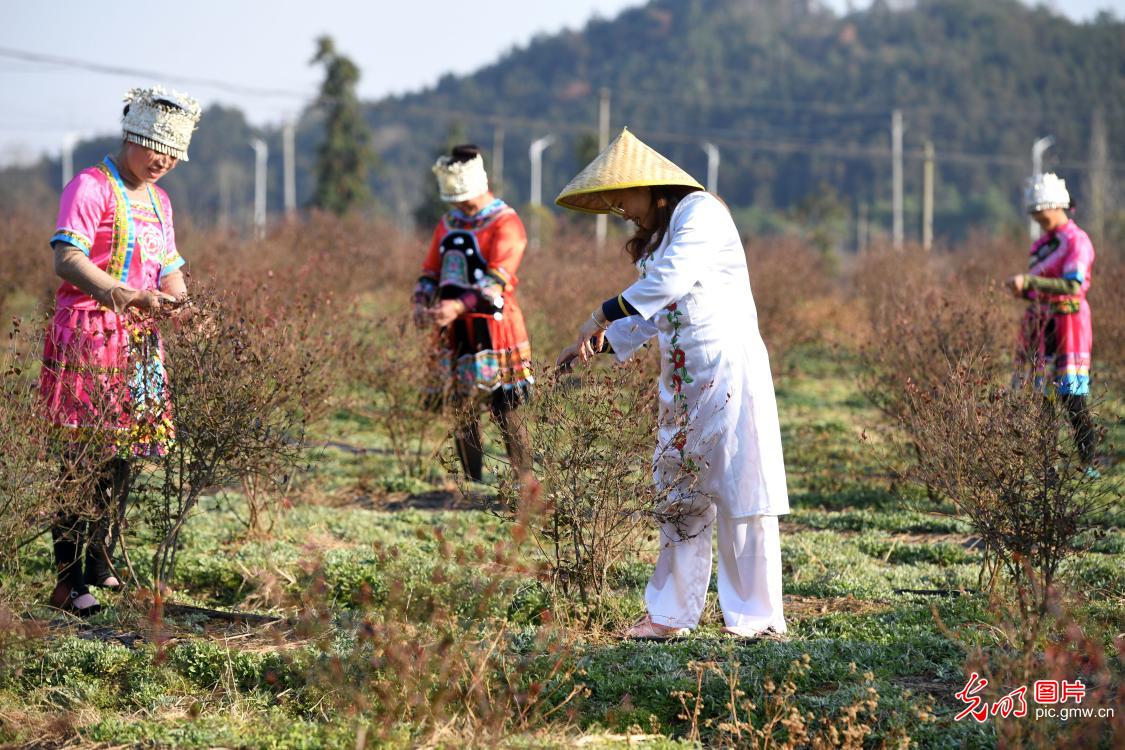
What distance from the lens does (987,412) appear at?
405 cm

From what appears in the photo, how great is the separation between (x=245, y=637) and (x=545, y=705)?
3.86 feet

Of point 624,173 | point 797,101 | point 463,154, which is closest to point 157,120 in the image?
point 624,173

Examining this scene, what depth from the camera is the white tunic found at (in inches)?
149

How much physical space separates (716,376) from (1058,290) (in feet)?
11.4

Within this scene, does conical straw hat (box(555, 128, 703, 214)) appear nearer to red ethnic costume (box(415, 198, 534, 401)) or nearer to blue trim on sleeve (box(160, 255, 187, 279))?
blue trim on sleeve (box(160, 255, 187, 279))

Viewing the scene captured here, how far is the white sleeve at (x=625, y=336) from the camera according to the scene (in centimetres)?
378

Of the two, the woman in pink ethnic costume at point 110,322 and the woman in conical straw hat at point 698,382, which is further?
the woman in pink ethnic costume at point 110,322

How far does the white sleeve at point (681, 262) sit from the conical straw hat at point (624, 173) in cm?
13

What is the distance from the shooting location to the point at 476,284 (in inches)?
237

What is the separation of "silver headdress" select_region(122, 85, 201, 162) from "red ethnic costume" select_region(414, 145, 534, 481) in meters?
1.85

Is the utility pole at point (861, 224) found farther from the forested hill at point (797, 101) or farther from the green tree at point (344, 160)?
the green tree at point (344, 160)

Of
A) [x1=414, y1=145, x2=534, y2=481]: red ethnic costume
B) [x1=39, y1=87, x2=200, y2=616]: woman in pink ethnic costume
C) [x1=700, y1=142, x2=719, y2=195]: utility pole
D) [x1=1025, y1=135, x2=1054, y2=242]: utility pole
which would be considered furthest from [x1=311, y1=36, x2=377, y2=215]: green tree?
[x1=39, y1=87, x2=200, y2=616]: woman in pink ethnic costume

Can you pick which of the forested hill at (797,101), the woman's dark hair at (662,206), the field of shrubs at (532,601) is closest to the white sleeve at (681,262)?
the woman's dark hair at (662,206)

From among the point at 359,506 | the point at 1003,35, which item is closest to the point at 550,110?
the point at 1003,35
